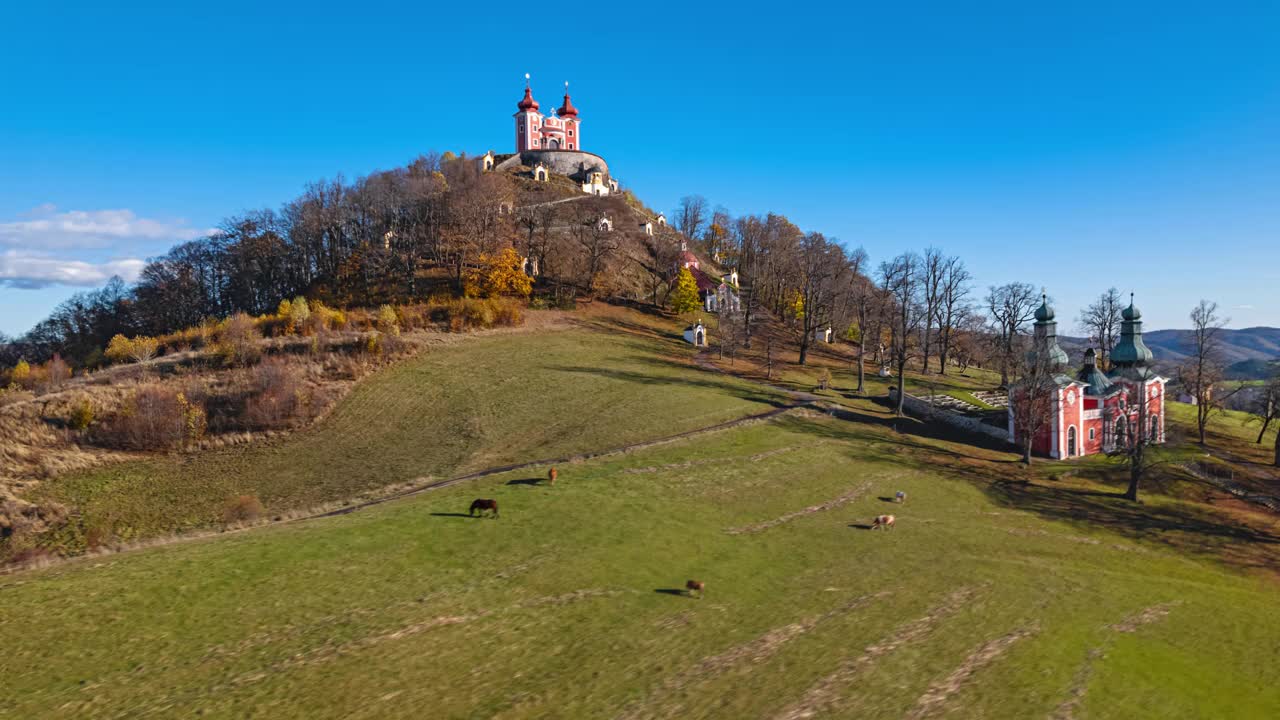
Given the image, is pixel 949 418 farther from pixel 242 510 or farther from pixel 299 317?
pixel 299 317

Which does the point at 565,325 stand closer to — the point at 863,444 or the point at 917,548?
the point at 863,444

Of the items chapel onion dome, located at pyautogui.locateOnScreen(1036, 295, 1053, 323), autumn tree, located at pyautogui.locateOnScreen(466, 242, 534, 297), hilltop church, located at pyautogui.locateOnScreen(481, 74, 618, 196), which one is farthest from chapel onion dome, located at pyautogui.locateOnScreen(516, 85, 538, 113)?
chapel onion dome, located at pyautogui.locateOnScreen(1036, 295, 1053, 323)

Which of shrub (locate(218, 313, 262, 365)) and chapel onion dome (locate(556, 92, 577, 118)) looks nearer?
shrub (locate(218, 313, 262, 365))

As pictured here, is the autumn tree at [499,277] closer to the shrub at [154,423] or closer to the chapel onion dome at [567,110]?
the shrub at [154,423]

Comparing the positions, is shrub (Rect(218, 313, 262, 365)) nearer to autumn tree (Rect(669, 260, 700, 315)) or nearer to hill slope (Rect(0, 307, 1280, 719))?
hill slope (Rect(0, 307, 1280, 719))

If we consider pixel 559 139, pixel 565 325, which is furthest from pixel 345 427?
pixel 559 139

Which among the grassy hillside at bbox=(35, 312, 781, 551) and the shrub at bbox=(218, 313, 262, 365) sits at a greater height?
the shrub at bbox=(218, 313, 262, 365)

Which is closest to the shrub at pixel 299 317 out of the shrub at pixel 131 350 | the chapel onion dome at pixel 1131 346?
the shrub at pixel 131 350
